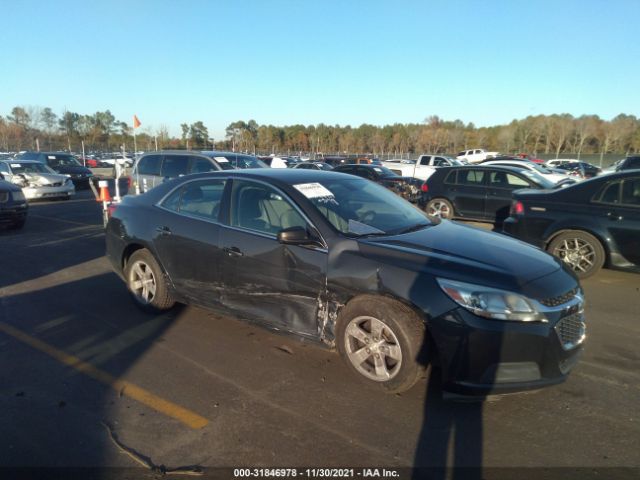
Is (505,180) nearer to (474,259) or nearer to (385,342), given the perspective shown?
(474,259)

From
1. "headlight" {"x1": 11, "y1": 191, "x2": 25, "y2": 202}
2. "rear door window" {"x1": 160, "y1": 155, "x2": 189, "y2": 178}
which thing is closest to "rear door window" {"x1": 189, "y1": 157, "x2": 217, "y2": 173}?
"rear door window" {"x1": 160, "y1": 155, "x2": 189, "y2": 178}

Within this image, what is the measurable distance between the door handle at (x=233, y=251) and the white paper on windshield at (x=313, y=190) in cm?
→ 77

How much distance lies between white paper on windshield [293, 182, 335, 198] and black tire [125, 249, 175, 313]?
73.2 inches

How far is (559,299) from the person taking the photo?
3.12 meters

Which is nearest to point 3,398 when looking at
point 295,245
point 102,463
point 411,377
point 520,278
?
point 102,463

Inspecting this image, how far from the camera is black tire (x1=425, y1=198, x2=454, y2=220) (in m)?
11.5

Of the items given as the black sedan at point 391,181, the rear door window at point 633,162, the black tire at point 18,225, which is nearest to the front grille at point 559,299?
the black tire at point 18,225

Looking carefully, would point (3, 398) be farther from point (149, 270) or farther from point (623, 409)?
point (623, 409)

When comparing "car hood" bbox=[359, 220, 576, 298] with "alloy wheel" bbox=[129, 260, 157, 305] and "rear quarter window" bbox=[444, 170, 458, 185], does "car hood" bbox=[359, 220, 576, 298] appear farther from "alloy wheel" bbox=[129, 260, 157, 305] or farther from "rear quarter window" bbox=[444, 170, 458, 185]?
"rear quarter window" bbox=[444, 170, 458, 185]

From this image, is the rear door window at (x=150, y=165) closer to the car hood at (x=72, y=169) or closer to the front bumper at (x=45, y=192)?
the front bumper at (x=45, y=192)

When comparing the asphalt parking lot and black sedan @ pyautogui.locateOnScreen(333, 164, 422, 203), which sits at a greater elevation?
black sedan @ pyautogui.locateOnScreen(333, 164, 422, 203)

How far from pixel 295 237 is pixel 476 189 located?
349 inches

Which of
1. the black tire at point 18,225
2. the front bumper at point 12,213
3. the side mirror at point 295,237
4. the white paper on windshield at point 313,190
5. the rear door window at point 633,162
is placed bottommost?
the black tire at point 18,225

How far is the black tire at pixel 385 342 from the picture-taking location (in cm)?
312
